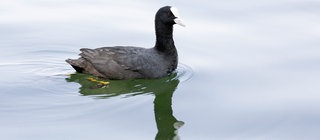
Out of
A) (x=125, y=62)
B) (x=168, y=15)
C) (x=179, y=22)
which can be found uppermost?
(x=168, y=15)

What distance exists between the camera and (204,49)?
33.0 ft

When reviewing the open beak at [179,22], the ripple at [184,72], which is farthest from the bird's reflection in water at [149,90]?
the open beak at [179,22]

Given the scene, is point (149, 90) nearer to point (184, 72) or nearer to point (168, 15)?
point (184, 72)

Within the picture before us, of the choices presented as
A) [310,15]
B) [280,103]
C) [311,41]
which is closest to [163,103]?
[280,103]

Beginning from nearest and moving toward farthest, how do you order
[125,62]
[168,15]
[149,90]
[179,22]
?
[149,90] < [125,62] < [179,22] < [168,15]

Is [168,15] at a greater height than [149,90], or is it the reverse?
[168,15]

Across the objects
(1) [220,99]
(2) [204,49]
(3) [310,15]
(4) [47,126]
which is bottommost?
(4) [47,126]

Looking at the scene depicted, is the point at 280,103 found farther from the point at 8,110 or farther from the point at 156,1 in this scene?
the point at 156,1

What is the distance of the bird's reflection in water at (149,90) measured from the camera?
813 centimetres

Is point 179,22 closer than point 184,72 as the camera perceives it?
Yes

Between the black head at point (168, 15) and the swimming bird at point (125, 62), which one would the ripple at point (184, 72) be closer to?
the swimming bird at point (125, 62)

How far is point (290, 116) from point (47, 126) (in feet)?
8.21

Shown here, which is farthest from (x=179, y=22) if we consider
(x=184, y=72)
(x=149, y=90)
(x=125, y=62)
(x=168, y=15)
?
(x=149, y=90)

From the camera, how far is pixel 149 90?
887 cm
